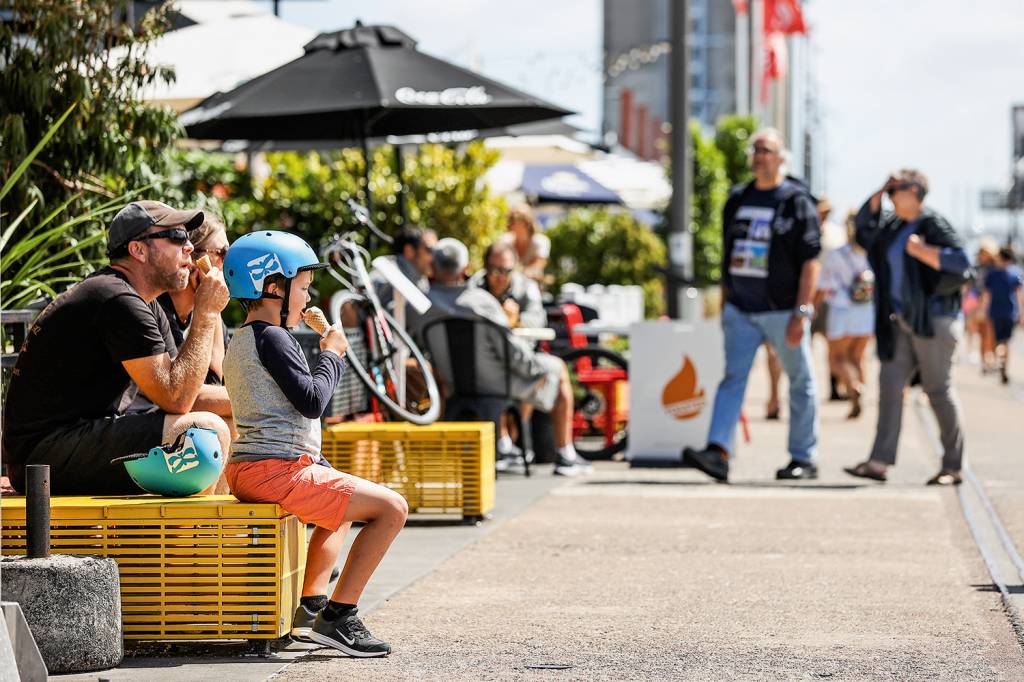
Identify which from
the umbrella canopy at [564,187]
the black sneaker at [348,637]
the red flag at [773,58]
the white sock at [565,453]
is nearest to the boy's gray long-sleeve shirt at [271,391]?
the black sneaker at [348,637]

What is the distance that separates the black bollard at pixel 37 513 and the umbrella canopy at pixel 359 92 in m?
5.65

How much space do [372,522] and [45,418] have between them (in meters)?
1.16

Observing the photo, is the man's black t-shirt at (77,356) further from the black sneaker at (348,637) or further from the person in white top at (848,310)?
the person in white top at (848,310)

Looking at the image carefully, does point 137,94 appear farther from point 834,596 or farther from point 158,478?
point 834,596

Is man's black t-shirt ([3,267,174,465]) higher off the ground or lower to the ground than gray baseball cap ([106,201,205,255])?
lower

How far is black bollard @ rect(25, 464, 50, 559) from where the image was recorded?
5332 millimetres

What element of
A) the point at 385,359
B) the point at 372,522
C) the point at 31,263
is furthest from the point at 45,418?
the point at 385,359

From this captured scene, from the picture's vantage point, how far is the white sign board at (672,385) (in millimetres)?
11883

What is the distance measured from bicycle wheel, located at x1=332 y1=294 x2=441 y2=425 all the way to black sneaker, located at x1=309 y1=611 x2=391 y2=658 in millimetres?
3100

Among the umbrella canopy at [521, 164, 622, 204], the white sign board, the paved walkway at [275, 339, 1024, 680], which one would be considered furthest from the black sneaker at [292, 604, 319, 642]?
the umbrella canopy at [521, 164, 622, 204]

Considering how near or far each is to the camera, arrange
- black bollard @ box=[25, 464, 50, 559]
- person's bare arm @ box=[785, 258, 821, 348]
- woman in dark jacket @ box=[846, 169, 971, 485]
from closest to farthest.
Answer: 1. black bollard @ box=[25, 464, 50, 559]
2. woman in dark jacket @ box=[846, 169, 971, 485]
3. person's bare arm @ box=[785, 258, 821, 348]

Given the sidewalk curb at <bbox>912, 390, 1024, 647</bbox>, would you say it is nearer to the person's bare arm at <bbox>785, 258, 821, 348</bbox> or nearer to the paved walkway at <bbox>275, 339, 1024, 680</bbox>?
the paved walkway at <bbox>275, 339, 1024, 680</bbox>

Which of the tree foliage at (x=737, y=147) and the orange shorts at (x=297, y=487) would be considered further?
the tree foliage at (x=737, y=147)

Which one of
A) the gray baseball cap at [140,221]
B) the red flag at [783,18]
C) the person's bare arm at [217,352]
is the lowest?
the person's bare arm at [217,352]
